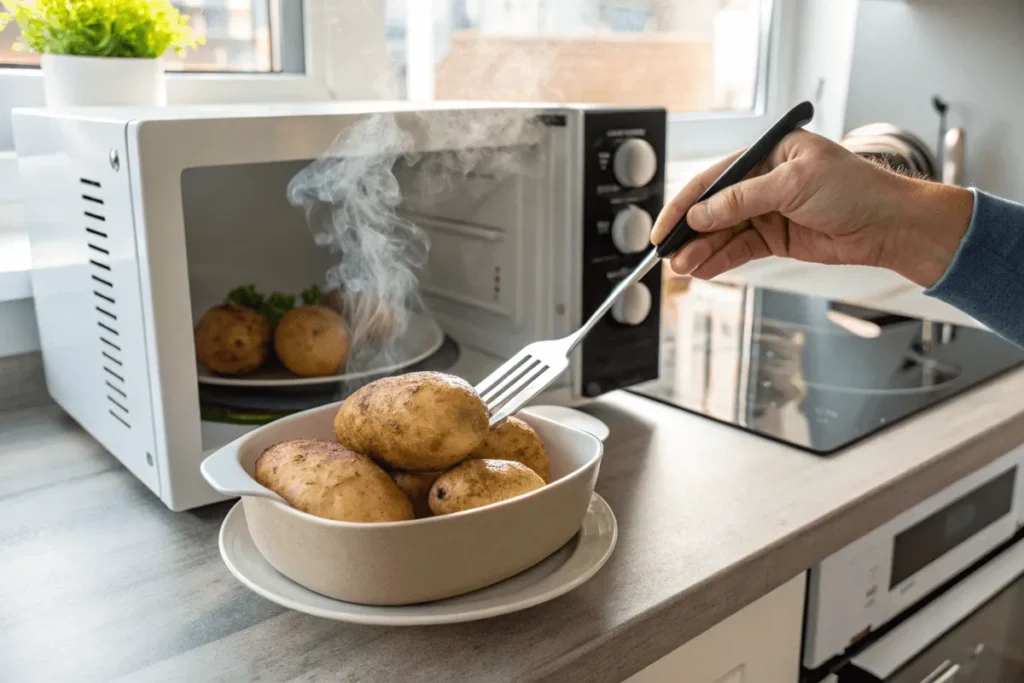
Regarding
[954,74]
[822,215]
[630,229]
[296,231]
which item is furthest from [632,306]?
[954,74]

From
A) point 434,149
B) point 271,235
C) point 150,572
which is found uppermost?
point 434,149

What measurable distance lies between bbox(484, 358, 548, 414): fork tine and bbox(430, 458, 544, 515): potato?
0.30 feet

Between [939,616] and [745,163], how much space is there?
1.55 feet

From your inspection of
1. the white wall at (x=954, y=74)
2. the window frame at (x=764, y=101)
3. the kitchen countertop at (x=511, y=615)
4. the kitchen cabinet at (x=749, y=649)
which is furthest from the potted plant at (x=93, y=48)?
the white wall at (x=954, y=74)

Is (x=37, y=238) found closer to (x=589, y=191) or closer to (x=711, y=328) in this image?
(x=589, y=191)

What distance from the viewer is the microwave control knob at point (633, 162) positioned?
2.87ft

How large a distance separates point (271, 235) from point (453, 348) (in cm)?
26

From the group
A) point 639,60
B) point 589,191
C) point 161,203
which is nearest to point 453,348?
point 589,191

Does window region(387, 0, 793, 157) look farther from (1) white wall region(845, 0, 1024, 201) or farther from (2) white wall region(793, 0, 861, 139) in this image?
(1) white wall region(845, 0, 1024, 201)

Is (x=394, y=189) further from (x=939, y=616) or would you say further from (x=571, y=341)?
(x=939, y=616)

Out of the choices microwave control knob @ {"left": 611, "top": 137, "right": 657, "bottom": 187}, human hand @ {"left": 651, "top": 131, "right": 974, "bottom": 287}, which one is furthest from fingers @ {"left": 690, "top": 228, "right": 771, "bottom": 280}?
microwave control knob @ {"left": 611, "top": 137, "right": 657, "bottom": 187}

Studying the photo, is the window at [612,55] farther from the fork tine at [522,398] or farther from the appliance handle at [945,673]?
the appliance handle at [945,673]

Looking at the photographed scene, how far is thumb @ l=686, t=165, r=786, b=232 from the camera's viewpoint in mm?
716

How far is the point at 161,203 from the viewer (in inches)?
25.5
